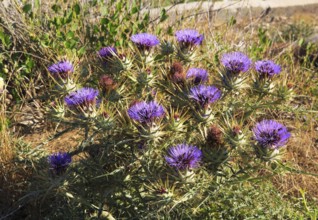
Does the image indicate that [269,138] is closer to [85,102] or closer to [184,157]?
[184,157]

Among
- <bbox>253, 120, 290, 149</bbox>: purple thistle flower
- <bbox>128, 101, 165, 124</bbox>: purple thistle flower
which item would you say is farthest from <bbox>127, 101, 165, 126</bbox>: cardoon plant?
<bbox>253, 120, 290, 149</bbox>: purple thistle flower

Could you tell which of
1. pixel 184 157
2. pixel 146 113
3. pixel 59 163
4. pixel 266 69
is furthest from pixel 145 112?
pixel 266 69

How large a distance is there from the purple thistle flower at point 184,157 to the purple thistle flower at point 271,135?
271mm

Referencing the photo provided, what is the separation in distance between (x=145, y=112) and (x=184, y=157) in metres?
0.25

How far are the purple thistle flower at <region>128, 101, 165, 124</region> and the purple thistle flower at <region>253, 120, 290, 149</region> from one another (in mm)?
428

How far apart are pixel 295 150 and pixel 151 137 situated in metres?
1.76

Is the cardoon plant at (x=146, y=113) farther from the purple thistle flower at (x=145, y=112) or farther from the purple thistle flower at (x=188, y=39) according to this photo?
the purple thistle flower at (x=188, y=39)

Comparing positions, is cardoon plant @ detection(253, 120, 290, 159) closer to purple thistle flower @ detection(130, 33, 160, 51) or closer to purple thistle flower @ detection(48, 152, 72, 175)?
purple thistle flower @ detection(130, 33, 160, 51)

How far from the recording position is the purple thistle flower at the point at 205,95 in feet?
7.20

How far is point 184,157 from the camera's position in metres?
2.05

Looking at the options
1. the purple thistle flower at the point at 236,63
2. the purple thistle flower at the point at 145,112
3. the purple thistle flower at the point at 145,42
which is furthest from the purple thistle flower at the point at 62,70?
the purple thistle flower at the point at 236,63

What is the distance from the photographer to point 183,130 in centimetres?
226

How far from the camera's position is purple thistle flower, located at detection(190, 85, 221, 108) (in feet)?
7.20

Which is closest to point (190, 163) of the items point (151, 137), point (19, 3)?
point (151, 137)
